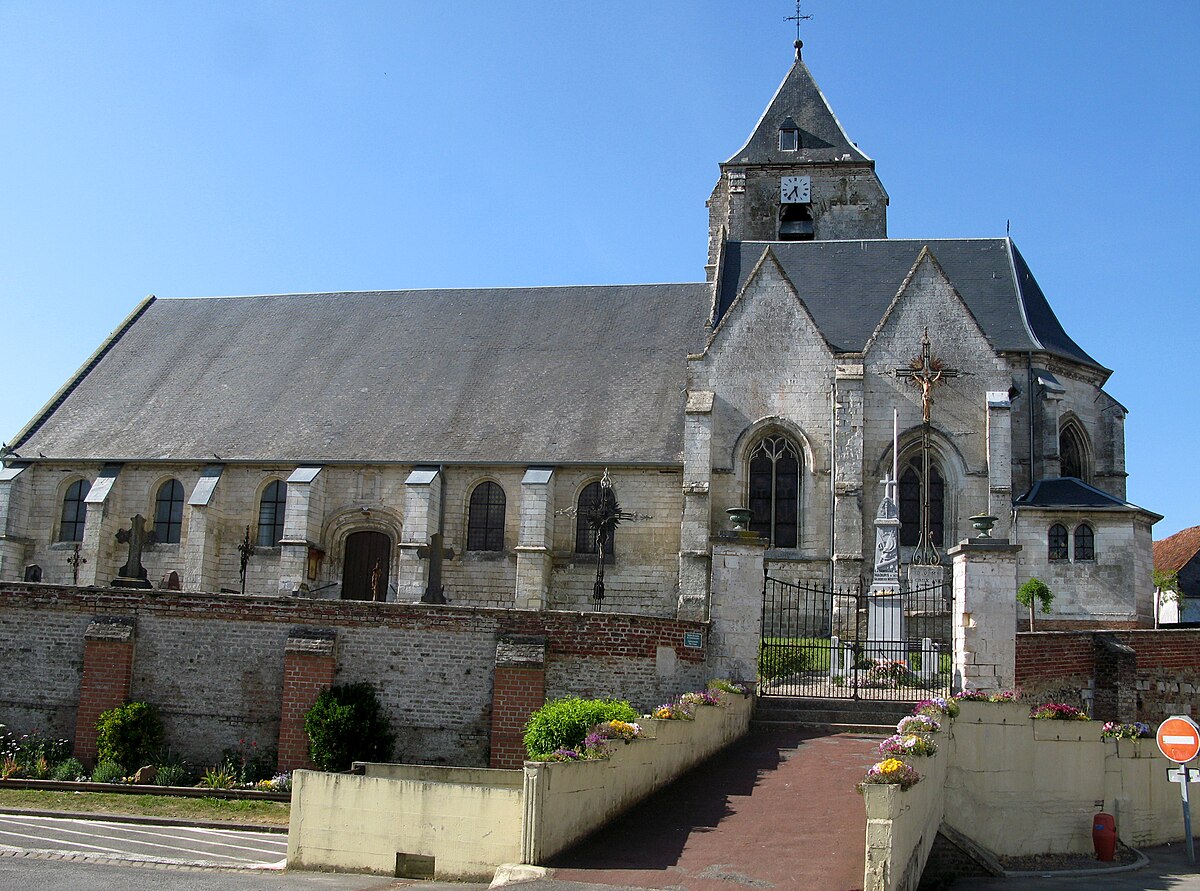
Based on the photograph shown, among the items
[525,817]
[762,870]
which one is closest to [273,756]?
[525,817]

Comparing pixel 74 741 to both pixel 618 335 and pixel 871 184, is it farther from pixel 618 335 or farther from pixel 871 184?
pixel 871 184

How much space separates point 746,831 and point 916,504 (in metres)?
16.0

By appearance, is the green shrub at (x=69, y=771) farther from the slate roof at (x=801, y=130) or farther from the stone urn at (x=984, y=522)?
the slate roof at (x=801, y=130)

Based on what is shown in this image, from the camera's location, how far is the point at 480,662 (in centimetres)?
1833

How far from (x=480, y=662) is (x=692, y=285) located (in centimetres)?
1711

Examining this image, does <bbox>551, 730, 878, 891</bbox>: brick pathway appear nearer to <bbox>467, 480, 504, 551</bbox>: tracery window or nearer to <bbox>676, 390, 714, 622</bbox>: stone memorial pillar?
<bbox>676, 390, 714, 622</bbox>: stone memorial pillar

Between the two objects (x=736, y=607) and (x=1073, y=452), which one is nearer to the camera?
(x=736, y=607)

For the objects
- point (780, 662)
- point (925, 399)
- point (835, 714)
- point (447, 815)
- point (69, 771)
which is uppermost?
point (925, 399)

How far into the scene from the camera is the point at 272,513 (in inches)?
1148

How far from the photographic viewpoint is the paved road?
13.8 meters

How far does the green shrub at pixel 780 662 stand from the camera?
18891mm

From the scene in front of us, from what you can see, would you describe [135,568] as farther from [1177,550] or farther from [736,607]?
[1177,550]

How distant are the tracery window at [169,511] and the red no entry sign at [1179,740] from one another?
22574 mm

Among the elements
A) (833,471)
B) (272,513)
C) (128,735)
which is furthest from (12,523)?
(833,471)
